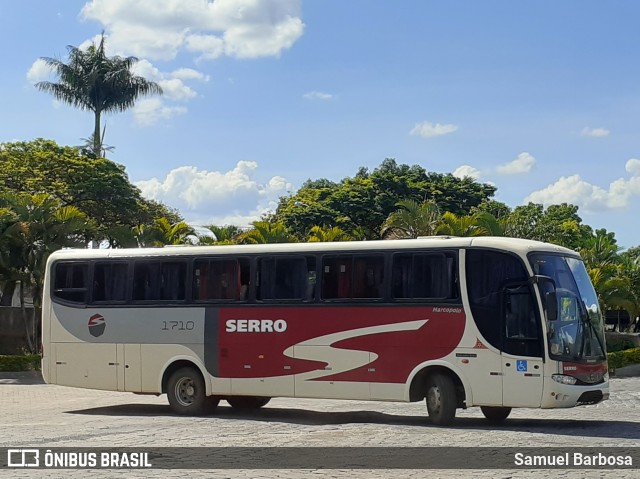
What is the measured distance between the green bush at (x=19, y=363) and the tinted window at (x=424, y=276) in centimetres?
2031

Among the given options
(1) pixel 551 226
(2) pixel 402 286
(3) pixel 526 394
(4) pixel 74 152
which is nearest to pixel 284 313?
(2) pixel 402 286

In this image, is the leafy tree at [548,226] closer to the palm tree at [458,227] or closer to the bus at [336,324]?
the palm tree at [458,227]

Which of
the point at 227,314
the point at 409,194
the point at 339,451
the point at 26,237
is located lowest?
the point at 339,451

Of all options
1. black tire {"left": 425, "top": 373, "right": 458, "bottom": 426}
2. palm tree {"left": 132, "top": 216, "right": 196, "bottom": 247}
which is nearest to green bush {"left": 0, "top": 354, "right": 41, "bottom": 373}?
palm tree {"left": 132, "top": 216, "right": 196, "bottom": 247}

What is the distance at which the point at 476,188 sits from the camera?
7088 centimetres

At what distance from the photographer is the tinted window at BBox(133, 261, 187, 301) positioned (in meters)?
20.4

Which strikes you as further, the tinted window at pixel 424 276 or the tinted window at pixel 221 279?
the tinted window at pixel 221 279

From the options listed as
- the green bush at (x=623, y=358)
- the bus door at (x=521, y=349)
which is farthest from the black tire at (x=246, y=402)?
the green bush at (x=623, y=358)

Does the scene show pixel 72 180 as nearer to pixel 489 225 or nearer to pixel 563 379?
pixel 489 225

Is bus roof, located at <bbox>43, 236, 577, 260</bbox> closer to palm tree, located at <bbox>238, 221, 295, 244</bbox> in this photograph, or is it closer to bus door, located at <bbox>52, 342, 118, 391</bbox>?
bus door, located at <bbox>52, 342, 118, 391</bbox>

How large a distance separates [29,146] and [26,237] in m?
25.7

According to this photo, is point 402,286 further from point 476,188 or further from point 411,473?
point 476,188

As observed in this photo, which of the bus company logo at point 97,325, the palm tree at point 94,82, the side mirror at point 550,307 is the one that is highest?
the palm tree at point 94,82

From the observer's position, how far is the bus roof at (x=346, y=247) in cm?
1747
